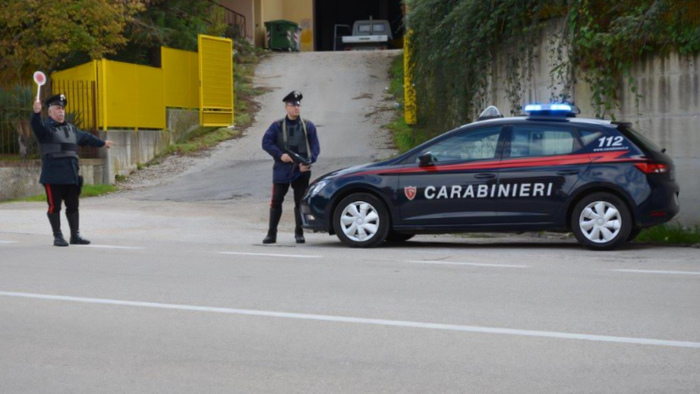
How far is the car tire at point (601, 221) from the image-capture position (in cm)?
1210

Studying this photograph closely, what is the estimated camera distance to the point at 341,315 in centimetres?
795

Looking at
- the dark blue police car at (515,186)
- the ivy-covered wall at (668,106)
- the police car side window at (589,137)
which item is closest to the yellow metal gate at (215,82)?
the ivy-covered wall at (668,106)

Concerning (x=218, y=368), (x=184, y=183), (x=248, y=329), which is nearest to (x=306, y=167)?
(x=248, y=329)

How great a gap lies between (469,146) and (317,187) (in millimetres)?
1780

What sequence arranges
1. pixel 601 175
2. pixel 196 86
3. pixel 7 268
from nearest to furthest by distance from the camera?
pixel 7 268 < pixel 601 175 < pixel 196 86

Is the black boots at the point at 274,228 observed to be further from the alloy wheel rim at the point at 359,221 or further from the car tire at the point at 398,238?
the car tire at the point at 398,238

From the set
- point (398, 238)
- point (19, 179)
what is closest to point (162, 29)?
point (19, 179)

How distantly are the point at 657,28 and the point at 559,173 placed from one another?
284 centimetres

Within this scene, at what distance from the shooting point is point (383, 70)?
111ft

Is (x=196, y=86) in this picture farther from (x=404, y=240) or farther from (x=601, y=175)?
(x=601, y=175)

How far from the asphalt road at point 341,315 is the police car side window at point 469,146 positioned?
1.03 meters

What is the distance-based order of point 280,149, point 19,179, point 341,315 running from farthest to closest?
point 19,179 → point 280,149 → point 341,315

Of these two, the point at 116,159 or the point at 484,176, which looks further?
the point at 116,159

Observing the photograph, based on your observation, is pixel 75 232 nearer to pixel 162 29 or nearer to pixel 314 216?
pixel 314 216
